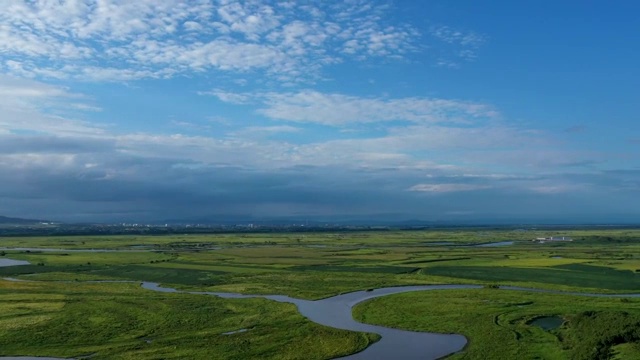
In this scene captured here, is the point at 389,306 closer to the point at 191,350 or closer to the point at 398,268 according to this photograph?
the point at 191,350

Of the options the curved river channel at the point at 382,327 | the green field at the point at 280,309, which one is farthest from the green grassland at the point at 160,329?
the curved river channel at the point at 382,327

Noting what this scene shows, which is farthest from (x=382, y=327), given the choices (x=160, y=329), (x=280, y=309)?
(x=160, y=329)

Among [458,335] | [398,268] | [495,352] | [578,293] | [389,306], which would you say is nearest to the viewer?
[495,352]

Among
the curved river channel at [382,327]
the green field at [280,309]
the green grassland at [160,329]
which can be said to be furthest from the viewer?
the green field at [280,309]

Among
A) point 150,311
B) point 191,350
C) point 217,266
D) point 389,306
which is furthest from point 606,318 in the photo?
point 217,266

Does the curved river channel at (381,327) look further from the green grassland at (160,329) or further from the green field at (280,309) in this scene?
the green grassland at (160,329)

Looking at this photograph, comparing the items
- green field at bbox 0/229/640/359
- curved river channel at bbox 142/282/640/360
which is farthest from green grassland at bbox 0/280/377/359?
curved river channel at bbox 142/282/640/360

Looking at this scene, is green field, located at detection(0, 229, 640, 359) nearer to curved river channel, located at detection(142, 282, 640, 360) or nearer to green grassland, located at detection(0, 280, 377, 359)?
green grassland, located at detection(0, 280, 377, 359)

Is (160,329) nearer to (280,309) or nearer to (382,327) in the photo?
(280,309)
